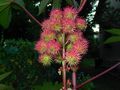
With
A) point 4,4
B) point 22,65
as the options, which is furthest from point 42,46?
point 22,65

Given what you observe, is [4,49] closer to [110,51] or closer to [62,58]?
[62,58]

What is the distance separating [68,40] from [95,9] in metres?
9.62

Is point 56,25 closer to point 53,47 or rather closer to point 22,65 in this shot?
point 53,47

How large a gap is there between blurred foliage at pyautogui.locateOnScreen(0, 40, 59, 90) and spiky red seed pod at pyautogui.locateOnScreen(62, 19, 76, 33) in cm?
480

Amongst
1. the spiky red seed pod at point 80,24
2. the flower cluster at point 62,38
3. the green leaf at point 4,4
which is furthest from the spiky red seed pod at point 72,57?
the green leaf at point 4,4

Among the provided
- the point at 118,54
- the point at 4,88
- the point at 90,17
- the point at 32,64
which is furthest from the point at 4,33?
the point at 118,54

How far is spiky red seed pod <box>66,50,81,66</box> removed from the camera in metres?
1.40

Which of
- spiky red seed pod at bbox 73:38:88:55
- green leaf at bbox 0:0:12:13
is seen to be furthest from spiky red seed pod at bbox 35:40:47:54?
green leaf at bbox 0:0:12:13

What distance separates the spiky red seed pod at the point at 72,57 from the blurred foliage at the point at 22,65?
4.81m

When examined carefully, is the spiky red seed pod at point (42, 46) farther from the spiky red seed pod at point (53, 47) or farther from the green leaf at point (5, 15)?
the green leaf at point (5, 15)

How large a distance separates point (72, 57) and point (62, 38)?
86 mm

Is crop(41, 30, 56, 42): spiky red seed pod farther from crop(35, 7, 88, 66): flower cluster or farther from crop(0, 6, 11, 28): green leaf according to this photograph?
crop(0, 6, 11, 28): green leaf

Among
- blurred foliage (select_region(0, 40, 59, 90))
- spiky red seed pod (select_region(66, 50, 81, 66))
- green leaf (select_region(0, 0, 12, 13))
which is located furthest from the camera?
blurred foliage (select_region(0, 40, 59, 90))

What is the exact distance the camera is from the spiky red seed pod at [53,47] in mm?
1415
